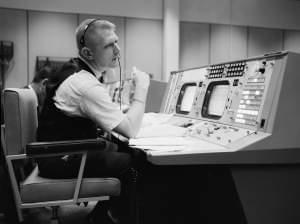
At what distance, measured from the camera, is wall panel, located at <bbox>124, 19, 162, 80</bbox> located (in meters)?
6.17

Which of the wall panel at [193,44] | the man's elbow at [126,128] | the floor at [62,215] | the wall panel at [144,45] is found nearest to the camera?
the man's elbow at [126,128]

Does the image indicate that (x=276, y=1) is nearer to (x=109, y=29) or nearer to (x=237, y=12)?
(x=237, y=12)

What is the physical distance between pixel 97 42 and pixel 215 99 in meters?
0.61

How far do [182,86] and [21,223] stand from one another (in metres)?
1.28

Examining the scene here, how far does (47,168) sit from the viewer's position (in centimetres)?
147

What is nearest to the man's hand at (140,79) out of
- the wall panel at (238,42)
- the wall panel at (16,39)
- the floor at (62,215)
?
the floor at (62,215)

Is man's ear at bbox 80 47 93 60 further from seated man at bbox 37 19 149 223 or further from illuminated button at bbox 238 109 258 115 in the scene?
illuminated button at bbox 238 109 258 115

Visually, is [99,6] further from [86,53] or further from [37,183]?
[37,183]

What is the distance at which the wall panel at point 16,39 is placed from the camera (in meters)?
5.47

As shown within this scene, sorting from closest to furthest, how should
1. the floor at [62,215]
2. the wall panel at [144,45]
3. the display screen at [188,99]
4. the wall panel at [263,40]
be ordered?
the display screen at [188,99]
the floor at [62,215]
the wall panel at [144,45]
the wall panel at [263,40]

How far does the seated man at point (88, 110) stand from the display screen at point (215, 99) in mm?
353

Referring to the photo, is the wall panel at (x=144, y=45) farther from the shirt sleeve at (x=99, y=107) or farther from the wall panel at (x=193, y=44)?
the shirt sleeve at (x=99, y=107)

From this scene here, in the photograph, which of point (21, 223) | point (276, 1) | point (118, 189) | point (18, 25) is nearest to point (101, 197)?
point (118, 189)

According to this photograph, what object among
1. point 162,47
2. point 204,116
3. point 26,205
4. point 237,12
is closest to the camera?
point 26,205
